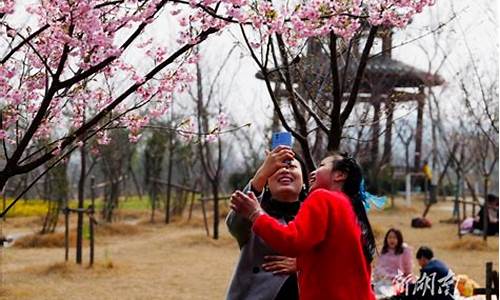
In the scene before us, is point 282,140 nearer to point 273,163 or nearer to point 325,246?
point 273,163

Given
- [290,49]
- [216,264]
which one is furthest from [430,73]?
[290,49]

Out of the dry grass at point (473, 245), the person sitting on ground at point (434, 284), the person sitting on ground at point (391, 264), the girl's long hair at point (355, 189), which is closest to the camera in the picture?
the girl's long hair at point (355, 189)

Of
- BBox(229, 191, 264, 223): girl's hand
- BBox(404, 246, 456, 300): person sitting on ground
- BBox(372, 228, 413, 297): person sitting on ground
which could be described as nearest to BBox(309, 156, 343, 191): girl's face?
BBox(229, 191, 264, 223): girl's hand

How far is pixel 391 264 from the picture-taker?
6477 millimetres

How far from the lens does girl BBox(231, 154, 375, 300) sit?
2.15 m

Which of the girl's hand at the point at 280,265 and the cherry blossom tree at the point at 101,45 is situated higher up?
the cherry blossom tree at the point at 101,45

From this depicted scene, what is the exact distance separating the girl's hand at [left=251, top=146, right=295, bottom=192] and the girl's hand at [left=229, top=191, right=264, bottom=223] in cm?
26

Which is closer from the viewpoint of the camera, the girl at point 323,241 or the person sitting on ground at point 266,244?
the girl at point 323,241

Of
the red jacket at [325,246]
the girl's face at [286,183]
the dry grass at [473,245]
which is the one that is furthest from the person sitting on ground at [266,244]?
the dry grass at [473,245]

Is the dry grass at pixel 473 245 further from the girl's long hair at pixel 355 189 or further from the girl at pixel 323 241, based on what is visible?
the girl at pixel 323 241

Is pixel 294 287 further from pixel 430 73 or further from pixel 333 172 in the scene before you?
pixel 430 73

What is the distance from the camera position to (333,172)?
95.1 inches

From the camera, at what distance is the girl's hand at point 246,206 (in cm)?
222

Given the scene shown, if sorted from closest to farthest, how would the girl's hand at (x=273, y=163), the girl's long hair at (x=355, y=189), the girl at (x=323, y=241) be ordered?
the girl at (x=323, y=241) → the girl's long hair at (x=355, y=189) → the girl's hand at (x=273, y=163)
